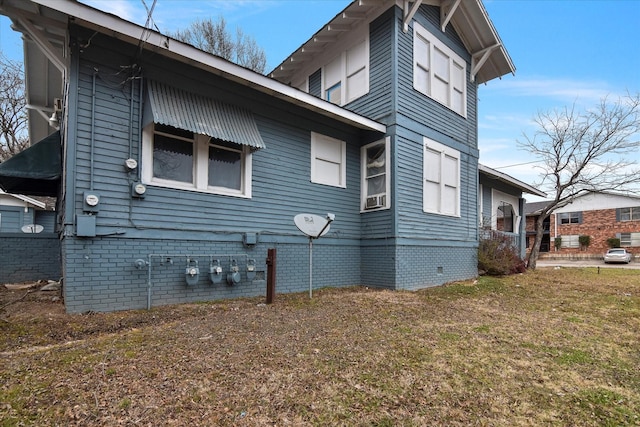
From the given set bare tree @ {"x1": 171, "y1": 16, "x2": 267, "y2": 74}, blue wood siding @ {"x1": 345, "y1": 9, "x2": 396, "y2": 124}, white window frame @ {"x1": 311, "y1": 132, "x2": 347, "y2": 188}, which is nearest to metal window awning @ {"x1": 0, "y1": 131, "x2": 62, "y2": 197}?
white window frame @ {"x1": 311, "y1": 132, "x2": 347, "y2": 188}

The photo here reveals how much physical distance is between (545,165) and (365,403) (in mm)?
16848

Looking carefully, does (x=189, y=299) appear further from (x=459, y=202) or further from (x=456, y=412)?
(x=459, y=202)

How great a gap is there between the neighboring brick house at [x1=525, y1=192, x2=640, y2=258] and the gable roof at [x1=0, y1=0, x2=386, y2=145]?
30.6 meters

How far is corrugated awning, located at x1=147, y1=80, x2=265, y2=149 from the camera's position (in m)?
5.53

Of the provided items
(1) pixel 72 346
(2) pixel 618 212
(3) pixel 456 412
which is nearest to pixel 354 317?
(3) pixel 456 412

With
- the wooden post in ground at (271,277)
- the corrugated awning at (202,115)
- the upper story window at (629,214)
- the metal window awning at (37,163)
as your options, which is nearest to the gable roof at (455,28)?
the corrugated awning at (202,115)

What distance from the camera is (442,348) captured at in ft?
12.7

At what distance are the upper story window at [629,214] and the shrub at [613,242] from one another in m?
1.94

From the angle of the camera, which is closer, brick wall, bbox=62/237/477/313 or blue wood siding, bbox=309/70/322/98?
brick wall, bbox=62/237/477/313

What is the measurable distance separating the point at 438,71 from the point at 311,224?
628cm

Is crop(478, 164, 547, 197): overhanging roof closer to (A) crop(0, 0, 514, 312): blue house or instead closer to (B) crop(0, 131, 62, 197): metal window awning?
(A) crop(0, 0, 514, 312): blue house

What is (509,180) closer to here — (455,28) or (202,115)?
(455,28)

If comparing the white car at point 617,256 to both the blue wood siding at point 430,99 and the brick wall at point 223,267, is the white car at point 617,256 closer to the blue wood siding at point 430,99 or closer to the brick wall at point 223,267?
the blue wood siding at point 430,99

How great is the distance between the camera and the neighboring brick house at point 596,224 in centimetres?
3019
